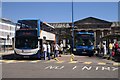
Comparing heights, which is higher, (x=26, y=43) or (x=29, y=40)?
(x=29, y=40)

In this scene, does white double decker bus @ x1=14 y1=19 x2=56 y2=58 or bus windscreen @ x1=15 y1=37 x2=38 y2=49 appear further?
bus windscreen @ x1=15 y1=37 x2=38 y2=49

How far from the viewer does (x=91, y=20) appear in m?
106

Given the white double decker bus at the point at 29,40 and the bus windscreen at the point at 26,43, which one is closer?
the white double decker bus at the point at 29,40

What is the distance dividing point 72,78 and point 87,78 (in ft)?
2.25

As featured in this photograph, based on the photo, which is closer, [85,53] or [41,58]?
[41,58]

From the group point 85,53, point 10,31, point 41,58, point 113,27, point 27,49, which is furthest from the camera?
point 10,31

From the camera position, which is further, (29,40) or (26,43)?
(29,40)

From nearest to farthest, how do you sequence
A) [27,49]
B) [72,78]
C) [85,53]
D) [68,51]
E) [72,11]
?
1. [72,78]
2. [27,49]
3. [85,53]
4. [68,51]
5. [72,11]

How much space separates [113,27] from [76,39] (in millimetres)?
62894

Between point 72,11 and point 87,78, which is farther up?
point 72,11

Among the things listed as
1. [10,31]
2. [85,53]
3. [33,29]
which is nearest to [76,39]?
[85,53]

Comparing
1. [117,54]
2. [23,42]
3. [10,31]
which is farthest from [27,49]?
[10,31]

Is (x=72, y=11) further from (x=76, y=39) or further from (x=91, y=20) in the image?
(x=91, y=20)

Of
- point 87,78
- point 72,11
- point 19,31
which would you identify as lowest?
point 87,78
